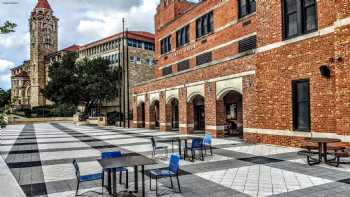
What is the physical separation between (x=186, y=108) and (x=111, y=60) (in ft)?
115

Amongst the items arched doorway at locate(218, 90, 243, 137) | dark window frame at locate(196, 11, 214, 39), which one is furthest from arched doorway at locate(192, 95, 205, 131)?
dark window frame at locate(196, 11, 214, 39)

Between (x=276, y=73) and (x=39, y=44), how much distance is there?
77.6m

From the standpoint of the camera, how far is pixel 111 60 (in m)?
53.4

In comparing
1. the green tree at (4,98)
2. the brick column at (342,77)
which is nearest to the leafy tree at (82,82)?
the brick column at (342,77)

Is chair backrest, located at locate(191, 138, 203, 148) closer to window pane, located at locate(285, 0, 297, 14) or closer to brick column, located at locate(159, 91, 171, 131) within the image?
window pane, located at locate(285, 0, 297, 14)

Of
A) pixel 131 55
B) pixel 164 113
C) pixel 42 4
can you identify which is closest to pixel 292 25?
pixel 164 113

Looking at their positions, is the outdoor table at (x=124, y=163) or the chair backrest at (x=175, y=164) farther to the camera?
the chair backrest at (x=175, y=164)

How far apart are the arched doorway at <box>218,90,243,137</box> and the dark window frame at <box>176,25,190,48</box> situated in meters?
8.11

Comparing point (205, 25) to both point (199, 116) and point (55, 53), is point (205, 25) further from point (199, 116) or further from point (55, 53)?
point (55, 53)

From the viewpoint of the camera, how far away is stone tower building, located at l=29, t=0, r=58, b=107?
77188mm

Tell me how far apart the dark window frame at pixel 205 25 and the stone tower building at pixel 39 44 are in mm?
64133

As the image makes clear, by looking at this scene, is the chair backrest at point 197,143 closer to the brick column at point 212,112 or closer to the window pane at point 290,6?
the brick column at point 212,112

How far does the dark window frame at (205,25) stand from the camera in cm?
2450

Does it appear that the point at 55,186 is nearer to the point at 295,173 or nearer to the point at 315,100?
the point at 295,173
